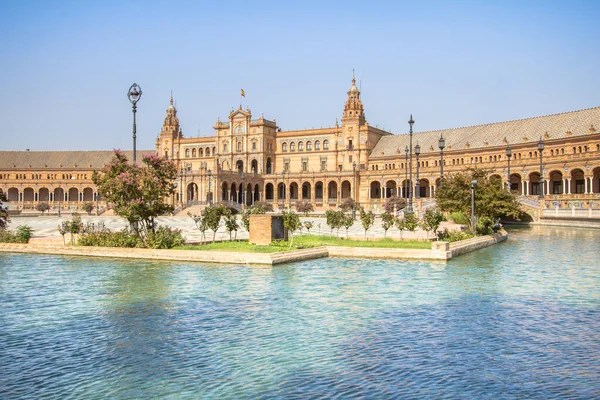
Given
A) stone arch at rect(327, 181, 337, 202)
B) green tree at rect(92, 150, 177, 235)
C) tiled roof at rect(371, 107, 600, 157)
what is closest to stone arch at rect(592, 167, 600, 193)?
tiled roof at rect(371, 107, 600, 157)

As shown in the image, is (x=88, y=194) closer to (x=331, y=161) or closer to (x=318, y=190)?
(x=318, y=190)

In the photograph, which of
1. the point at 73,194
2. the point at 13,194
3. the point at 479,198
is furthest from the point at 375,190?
Result: the point at 13,194

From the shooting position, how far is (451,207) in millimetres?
37500

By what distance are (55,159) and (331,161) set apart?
2172 inches

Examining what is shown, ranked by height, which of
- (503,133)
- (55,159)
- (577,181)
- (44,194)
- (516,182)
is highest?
(55,159)

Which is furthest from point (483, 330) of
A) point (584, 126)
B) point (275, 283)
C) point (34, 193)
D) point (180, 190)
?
point (34, 193)

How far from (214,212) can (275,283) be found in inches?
431

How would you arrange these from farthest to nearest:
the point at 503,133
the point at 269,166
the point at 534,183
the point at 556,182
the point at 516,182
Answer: the point at 269,166 < the point at 503,133 < the point at 516,182 < the point at 534,183 < the point at 556,182

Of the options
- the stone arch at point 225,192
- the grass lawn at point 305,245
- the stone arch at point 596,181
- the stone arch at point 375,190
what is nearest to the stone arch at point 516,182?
the stone arch at point 596,181

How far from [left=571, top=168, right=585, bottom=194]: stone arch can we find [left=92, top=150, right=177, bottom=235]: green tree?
54.3m

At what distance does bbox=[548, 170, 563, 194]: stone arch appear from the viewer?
70438 millimetres

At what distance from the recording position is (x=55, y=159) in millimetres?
116188

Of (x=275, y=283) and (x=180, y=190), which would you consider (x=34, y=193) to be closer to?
(x=180, y=190)

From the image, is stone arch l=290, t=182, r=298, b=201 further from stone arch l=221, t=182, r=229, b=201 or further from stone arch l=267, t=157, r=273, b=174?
stone arch l=221, t=182, r=229, b=201
